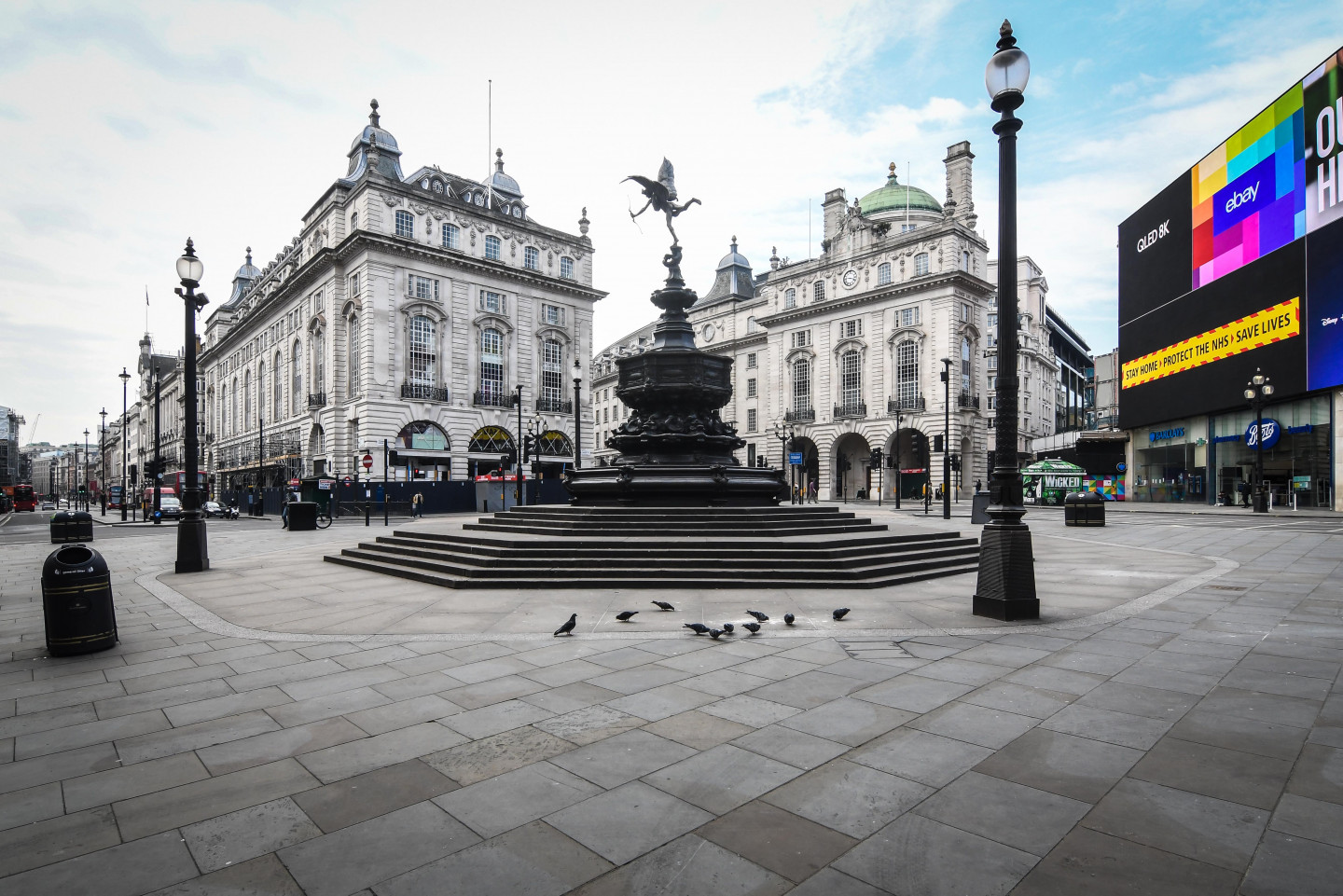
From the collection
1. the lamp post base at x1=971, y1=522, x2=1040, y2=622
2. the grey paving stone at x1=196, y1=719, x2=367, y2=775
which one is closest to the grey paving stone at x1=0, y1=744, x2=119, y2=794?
the grey paving stone at x1=196, y1=719, x2=367, y2=775

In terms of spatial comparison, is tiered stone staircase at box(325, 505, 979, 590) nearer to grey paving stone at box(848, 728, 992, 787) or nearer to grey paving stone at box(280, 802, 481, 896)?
grey paving stone at box(848, 728, 992, 787)

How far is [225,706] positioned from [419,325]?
4496 centimetres

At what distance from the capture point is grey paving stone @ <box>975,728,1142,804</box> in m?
3.74

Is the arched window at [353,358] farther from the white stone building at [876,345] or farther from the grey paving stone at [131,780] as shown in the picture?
the grey paving stone at [131,780]

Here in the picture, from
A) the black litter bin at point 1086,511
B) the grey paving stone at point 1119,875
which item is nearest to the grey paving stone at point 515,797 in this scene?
the grey paving stone at point 1119,875

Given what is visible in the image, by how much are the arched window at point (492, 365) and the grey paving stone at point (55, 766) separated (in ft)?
153

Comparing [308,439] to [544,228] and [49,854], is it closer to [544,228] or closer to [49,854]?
[544,228]

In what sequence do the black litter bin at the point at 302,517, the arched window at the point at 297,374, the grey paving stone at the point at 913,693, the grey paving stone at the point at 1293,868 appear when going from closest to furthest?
the grey paving stone at the point at 1293,868
the grey paving stone at the point at 913,693
the black litter bin at the point at 302,517
the arched window at the point at 297,374

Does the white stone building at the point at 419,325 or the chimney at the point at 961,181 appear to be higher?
the chimney at the point at 961,181

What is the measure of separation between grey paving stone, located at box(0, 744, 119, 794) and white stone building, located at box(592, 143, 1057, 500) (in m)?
45.4

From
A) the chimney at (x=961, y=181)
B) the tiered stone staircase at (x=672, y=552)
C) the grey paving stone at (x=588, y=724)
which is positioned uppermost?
the chimney at (x=961, y=181)

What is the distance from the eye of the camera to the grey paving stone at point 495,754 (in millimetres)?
3982

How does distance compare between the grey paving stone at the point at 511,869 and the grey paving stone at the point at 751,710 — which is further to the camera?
the grey paving stone at the point at 751,710

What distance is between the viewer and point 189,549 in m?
13.3
